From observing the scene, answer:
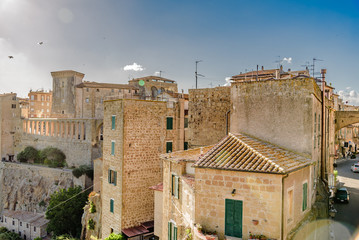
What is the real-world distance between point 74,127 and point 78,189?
39.8ft

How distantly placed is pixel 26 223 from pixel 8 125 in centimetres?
2392

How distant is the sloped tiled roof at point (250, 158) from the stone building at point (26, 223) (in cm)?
3244

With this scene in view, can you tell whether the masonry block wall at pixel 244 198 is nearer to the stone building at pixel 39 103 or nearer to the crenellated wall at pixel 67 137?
the crenellated wall at pixel 67 137

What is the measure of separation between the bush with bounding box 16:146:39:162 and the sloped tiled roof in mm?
42844

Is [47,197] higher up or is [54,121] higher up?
[54,121]

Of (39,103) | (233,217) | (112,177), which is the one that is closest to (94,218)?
(112,177)

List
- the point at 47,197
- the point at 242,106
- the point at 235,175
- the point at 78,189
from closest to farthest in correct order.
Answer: the point at 235,175 < the point at 242,106 < the point at 78,189 < the point at 47,197

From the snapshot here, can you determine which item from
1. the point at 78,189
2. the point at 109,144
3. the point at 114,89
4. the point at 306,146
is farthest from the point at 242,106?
the point at 114,89

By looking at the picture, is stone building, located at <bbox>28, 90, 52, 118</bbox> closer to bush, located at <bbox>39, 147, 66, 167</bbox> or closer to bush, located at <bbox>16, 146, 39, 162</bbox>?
bush, located at <bbox>16, 146, 39, 162</bbox>

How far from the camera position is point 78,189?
30.9 meters

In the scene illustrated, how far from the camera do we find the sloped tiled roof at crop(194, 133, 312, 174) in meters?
8.69

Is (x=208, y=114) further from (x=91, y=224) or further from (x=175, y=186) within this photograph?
(x=91, y=224)

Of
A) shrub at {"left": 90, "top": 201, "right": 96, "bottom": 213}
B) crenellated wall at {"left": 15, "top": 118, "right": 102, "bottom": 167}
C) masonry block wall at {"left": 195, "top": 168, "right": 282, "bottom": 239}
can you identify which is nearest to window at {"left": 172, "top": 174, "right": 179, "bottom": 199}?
masonry block wall at {"left": 195, "top": 168, "right": 282, "bottom": 239}

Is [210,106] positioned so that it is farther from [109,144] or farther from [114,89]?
[114,89]
